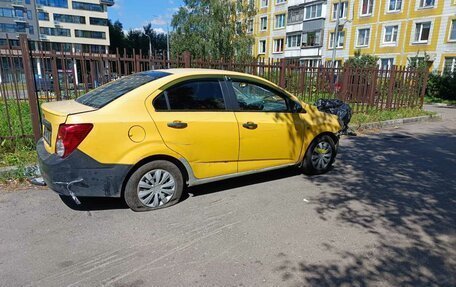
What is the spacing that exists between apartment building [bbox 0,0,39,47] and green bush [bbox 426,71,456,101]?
64.3 meters

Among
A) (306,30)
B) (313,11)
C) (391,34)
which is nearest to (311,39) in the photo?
(306,30)

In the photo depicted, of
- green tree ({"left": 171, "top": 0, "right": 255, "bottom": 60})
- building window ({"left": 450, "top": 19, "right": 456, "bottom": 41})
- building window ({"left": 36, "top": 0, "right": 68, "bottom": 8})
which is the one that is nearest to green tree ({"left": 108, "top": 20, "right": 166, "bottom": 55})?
building window ({"left": 36, "top": 0, "right": 68, "bottom": 8})

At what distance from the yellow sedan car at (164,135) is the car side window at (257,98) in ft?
0.05

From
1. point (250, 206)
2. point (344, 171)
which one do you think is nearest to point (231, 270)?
point (250, 206)

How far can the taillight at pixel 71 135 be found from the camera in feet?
10.8

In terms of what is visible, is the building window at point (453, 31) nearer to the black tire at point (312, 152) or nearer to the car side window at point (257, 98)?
the black tire at point (312, 152)

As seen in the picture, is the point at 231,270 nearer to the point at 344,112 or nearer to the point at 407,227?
the point at 407,227

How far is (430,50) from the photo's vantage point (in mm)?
28047

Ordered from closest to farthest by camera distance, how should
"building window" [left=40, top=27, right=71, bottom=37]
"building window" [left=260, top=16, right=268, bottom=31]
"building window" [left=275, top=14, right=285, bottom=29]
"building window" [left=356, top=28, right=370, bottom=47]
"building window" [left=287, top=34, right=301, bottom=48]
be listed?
"building window" [left=356, top=28, right=370, bottom=47]
"building window" [left=287, top=34, right=301, bottom=48]
"building window" [left=275, top=14, right=285, bottom=29]
"building window" [left=260, top=16, right=268, bottom=31]
"building window" [left=40, top=27, right=71, bottom=37]

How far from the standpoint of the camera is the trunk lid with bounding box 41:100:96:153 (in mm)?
3390

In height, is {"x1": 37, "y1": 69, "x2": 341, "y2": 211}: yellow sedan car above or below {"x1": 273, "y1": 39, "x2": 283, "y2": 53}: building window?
below

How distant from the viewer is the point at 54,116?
3467mm

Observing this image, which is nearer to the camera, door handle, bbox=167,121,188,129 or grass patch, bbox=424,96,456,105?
door handle, bbox=167,121,188,129

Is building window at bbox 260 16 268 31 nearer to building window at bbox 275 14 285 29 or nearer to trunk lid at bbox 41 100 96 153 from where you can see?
building window at bbox 275 14 285 29
